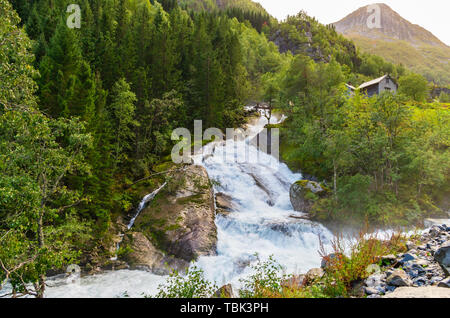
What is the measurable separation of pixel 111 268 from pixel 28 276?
798 cm

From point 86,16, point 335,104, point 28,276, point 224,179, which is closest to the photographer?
point 28,276


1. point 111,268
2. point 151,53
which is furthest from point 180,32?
point 111,268

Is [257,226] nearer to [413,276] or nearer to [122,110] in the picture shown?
[413,276]

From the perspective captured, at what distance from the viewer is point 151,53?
31250 millimetres

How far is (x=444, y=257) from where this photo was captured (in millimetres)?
6523

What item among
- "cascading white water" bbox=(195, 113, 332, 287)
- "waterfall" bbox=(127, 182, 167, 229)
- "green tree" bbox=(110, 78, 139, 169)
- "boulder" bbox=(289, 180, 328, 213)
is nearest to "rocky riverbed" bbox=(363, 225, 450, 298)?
"cascading white water" bbox=(195, 113, 332, 287)

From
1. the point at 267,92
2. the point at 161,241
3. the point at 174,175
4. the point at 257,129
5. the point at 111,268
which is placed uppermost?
the point at 267,92

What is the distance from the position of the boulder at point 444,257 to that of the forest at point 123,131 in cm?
566

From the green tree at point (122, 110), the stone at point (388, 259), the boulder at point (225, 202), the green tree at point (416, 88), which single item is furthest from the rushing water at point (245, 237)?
the green tree at point (416, 88)

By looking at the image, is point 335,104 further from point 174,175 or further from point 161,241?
point 161,241

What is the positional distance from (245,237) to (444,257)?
36.5 ft

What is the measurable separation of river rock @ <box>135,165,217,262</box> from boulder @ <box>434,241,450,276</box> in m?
11.0

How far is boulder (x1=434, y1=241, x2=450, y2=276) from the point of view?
248 inches

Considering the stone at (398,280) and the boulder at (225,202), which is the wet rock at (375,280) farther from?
the boulder at (225,202)
